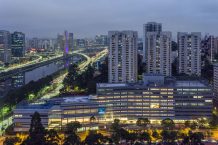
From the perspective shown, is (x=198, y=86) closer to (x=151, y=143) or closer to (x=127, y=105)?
(x=127, y=105)

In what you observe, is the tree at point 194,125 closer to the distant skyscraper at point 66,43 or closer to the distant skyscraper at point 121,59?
the distant skyscraper at point 121,59

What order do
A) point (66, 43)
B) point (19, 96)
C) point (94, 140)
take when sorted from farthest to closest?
1. point (66, 43)
2. point (19, 96)
3. point (94, 140)

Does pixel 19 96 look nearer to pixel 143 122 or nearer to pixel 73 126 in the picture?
pixel 73 126

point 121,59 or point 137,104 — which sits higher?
point 121,59

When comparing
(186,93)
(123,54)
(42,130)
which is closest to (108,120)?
(186,93)

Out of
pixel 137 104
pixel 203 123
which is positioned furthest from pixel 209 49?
pixel 203 123

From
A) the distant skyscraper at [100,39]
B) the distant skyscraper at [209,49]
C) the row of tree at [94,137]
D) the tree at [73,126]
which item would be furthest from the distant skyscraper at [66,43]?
the row of tree at [94,137]
